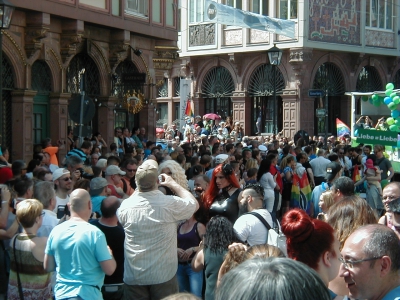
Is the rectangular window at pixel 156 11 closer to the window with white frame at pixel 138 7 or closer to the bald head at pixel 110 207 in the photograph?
the window with white frame at pixel 138 7

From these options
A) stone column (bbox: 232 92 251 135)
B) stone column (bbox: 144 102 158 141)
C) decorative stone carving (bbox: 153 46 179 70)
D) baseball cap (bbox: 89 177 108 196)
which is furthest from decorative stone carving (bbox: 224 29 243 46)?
baseball cap (bbox: 89 177 108 196)

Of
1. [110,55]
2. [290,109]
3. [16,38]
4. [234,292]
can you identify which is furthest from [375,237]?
[290,109]

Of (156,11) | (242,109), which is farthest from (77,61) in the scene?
(242,109)

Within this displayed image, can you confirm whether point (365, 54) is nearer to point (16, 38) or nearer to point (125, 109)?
point (125, 109)

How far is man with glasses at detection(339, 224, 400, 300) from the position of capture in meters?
3.46

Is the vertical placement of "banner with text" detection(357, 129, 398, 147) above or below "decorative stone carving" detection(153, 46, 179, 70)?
below

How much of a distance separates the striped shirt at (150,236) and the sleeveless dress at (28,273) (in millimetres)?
734

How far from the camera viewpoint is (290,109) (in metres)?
31.6

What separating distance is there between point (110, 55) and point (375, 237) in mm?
15347

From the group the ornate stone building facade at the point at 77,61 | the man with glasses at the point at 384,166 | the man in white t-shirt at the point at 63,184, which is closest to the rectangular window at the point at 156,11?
the ornate stone building facade at the point at 77,61

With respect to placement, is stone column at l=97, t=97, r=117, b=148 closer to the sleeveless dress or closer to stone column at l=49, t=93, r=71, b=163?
stone column at l=49, t=93, r=71, b=163

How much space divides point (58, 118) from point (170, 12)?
5.28 meters

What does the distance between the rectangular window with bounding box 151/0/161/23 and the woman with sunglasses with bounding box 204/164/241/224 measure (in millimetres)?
11568

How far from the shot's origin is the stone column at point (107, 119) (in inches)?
733
